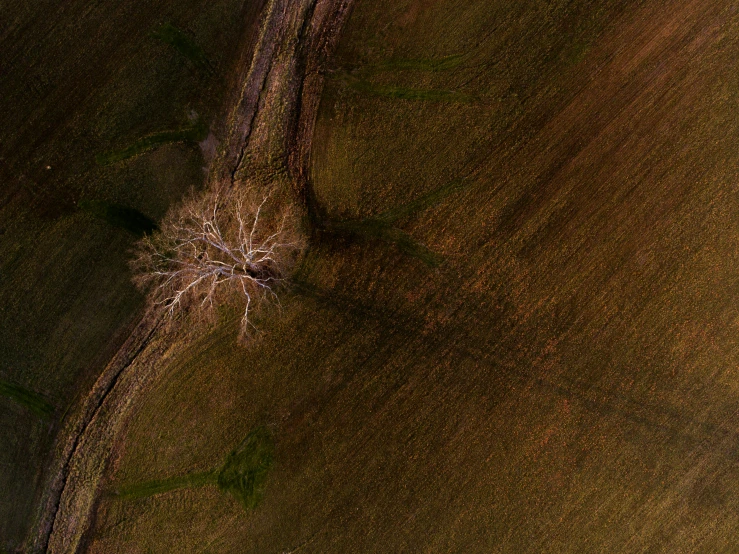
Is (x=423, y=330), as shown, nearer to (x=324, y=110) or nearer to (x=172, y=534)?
(x=324, y=110)

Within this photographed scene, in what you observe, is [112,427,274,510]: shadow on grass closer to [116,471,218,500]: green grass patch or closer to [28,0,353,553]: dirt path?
[116,471,218,500]: green grass patch

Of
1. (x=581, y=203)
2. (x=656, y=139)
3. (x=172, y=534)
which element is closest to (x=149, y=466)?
(x=172, y=534)

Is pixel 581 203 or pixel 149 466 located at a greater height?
pixel 581 203

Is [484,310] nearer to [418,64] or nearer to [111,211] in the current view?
[418,64]

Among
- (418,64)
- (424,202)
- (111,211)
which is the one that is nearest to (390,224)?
(424,202)

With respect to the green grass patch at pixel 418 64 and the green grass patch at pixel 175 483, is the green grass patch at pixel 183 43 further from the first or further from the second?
the green grass patch at pixel 175 483
